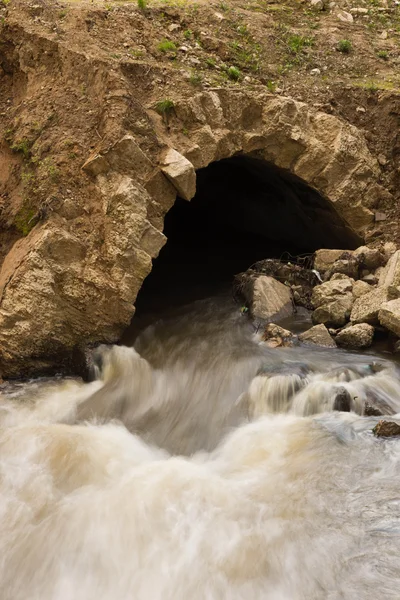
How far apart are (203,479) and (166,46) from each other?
6757mm

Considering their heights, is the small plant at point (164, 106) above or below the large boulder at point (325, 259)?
above

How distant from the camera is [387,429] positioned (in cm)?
511

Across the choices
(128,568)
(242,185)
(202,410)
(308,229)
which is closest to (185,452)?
(202,410)

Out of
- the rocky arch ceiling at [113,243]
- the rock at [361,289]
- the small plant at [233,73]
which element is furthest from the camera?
the small plant at [233,73]

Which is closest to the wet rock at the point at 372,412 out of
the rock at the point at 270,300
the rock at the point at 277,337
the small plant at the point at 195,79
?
the rock at the point at 277,337

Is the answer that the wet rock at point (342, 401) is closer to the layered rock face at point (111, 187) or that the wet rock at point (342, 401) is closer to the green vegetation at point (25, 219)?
the layered rock face at point (111, 187)

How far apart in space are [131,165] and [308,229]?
519 cm

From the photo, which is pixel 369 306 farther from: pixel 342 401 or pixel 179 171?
pixel 179 171

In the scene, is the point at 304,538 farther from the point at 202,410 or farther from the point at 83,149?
the point at 83,149

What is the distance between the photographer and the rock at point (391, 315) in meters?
6.79

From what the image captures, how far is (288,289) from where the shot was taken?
29.0ft

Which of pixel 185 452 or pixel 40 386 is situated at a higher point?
pixel 40 386

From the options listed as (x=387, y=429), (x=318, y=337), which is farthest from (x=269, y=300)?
(x=387, y=429)

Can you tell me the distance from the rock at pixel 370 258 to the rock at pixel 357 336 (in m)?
1.46
